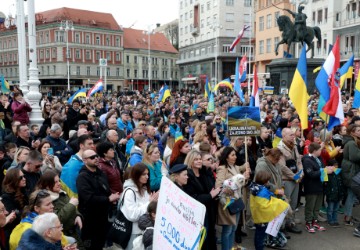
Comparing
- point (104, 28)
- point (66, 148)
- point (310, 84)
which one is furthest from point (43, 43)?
point (66, 148)

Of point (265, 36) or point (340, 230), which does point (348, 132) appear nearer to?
point (340, 230)

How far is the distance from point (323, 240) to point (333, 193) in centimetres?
100

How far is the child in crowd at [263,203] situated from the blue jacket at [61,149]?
348cm

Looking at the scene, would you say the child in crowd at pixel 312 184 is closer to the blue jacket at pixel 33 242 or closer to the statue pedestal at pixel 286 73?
the blue jacket at pixel 33 242

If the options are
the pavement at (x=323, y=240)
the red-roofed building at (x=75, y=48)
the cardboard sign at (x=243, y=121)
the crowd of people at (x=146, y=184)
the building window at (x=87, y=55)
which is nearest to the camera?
the crowd of people at (x=146, y=184)

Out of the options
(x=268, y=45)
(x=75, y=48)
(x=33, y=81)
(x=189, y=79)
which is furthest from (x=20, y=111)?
(x=75, y=48)

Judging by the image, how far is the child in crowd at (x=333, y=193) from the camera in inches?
284

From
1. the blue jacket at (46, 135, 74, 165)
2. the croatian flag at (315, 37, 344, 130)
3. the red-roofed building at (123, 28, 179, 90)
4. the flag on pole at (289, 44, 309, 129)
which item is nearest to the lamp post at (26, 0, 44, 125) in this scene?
the blue jacket at (46, 135, 74, 165)

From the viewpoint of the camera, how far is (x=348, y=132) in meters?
7.88

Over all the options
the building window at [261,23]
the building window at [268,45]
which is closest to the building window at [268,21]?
the building window at [261,23]

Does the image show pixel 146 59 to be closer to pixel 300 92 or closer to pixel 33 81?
pixel 33 81

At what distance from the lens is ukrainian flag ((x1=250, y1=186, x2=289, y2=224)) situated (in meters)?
5.63

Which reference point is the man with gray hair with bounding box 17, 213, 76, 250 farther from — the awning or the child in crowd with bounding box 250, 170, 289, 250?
the awning

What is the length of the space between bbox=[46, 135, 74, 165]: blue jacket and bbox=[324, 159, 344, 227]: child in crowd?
4.76m
